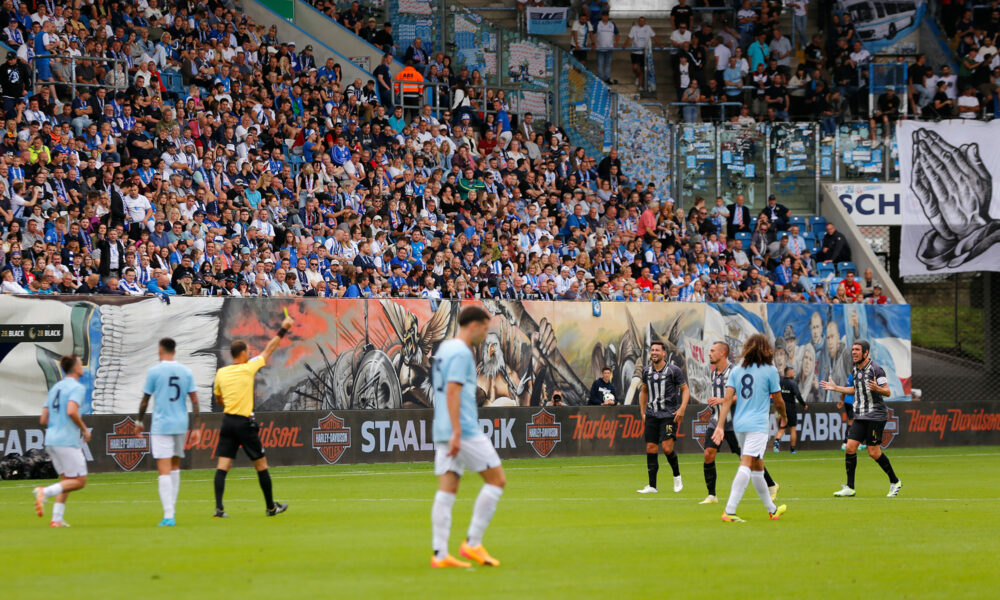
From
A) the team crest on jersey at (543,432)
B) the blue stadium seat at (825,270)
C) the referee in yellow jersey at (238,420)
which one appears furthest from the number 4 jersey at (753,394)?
the blue stadium seat at (825,270)

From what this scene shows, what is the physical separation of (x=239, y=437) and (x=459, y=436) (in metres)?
5.93

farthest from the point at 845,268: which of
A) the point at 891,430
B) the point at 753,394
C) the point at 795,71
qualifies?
the point at 753,394

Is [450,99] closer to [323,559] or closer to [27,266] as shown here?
[27,266]

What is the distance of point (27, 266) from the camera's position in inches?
967

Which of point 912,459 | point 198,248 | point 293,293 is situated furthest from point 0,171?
point 912,459

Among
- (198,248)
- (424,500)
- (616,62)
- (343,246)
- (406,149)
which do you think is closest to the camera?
(424,500)

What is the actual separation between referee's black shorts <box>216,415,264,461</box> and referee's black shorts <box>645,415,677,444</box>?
22.9 ft

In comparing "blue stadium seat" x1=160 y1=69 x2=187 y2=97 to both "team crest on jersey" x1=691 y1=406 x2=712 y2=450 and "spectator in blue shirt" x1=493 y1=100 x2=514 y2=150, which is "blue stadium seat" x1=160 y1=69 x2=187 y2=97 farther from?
"team crest on jersey" x1=691 y1=406 x2=712 y2=450

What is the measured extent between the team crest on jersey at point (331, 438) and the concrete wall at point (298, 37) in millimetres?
12993

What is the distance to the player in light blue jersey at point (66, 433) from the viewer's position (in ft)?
50.2

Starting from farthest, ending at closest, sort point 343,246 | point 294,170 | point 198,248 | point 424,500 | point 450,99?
1. point 450,99
2. point 294,170
3. point 343,246
4. point 198,248
5. point 424,500

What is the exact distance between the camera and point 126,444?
2436 cm

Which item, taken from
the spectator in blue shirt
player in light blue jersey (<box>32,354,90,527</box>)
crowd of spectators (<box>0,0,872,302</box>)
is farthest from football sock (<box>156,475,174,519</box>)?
the spectator in blue shirt

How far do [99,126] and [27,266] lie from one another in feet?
15.0
